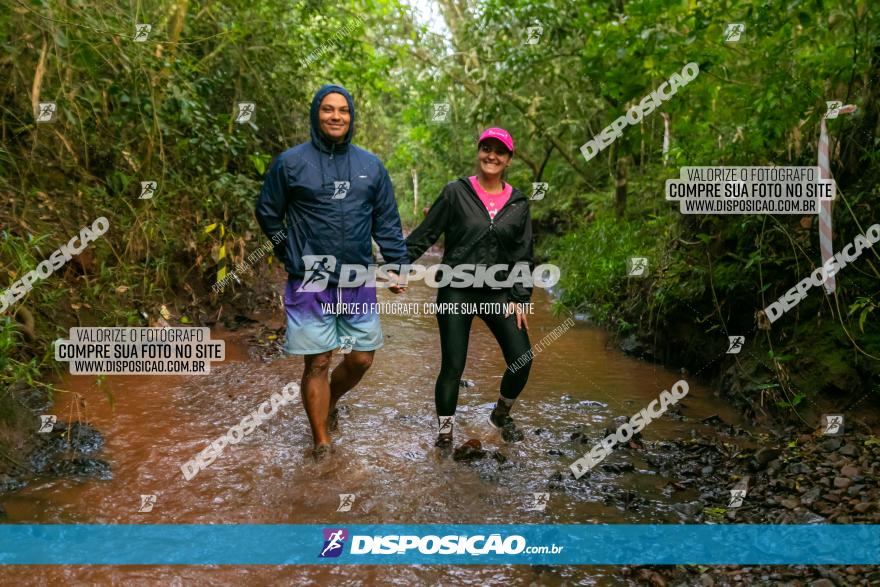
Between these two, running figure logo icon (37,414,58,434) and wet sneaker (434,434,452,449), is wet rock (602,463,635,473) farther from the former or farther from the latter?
running figure logo icon (37,414,58,434)

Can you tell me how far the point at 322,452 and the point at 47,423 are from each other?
181 cm

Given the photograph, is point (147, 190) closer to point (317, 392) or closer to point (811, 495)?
point (317, 392)

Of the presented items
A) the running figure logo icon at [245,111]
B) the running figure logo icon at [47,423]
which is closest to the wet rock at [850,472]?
the running figure logo icon at [47,423]

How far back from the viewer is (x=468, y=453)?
14.5ft

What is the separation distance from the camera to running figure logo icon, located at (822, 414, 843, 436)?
4316 millimetres

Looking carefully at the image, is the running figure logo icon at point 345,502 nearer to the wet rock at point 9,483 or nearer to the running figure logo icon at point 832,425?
the wet rock at point 9,483

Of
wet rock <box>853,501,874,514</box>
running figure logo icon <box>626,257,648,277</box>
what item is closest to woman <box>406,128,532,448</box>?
wet rock <box>853,501,874,514</box>

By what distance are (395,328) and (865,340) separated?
5.56 meters

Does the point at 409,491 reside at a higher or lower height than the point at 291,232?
lower

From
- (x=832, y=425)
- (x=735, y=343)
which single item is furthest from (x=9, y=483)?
(x=735, y=343)

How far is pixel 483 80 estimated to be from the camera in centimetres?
1183

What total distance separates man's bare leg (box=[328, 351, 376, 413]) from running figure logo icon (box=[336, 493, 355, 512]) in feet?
3.02

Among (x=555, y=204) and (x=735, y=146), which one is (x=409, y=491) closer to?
(x=735, y=146)

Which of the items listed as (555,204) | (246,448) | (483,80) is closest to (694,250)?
(246,448)
